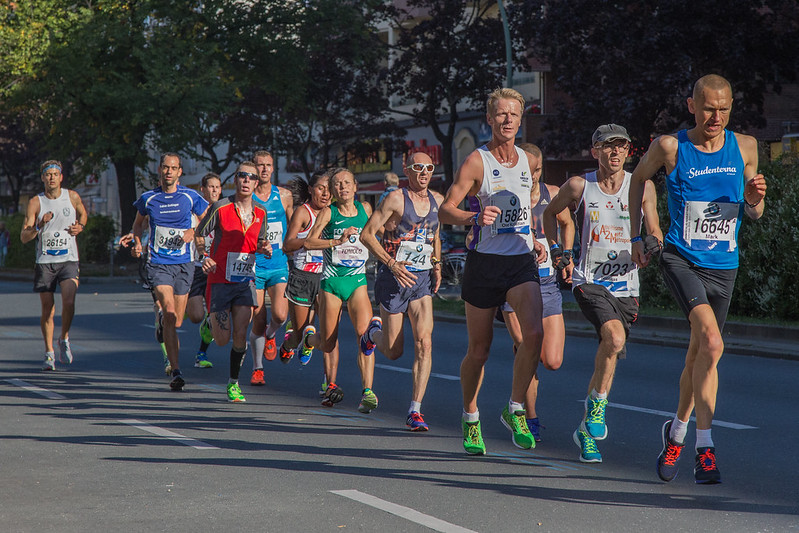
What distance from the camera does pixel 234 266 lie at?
32.5ft

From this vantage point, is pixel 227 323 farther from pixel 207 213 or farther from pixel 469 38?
pixel 469 38

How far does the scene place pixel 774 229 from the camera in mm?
17031

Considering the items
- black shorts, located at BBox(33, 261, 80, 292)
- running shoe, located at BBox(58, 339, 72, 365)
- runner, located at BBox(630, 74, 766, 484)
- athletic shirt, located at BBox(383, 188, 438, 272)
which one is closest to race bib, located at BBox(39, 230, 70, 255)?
black shorts, located at BBox(33, 261, 80, 292)

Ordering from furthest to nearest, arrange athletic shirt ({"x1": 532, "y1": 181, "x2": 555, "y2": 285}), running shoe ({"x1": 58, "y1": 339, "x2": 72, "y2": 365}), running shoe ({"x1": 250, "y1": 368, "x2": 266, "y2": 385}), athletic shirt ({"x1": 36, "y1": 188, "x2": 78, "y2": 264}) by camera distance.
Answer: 1. running shoe ({"x1": 58, "y1": 339, "x2": 72, "y2": 365})
2. athletic shirt ({"x1": 36, "y1": 188, "x2": 78, "y2": 264})
3. running shoe ({"x1": 250, "y1": 368, "x2": 266, "y2": 385})
4. athletic shirt ({"x1": 532, "y1": 181, "x2": 555, "y2": 285})

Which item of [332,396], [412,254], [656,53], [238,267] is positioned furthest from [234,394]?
[656,53]

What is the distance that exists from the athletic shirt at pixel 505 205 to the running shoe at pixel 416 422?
5.43 feet

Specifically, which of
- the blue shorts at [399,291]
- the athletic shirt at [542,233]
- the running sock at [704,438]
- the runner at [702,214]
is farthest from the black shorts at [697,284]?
the blue shorts at [399,291]

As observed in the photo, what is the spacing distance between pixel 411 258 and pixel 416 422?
44.0 inches

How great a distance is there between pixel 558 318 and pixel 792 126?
26.4 metres

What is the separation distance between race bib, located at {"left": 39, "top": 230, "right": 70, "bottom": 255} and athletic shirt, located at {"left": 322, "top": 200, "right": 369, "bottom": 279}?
403cm

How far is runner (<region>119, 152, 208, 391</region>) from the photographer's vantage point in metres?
11.0

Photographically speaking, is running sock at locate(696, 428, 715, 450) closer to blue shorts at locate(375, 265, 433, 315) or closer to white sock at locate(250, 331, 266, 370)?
blue shorts at locate(375, 265, 433, 315)

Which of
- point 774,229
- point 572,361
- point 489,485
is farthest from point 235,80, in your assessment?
point 489,485

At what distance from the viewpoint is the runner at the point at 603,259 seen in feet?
22.8
